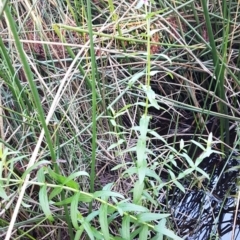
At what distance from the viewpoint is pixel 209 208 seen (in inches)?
41.6

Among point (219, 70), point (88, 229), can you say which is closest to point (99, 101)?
point (219, 70)

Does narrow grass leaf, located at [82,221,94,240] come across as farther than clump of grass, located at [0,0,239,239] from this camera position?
No

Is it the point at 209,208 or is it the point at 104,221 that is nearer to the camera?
the point at 104,221

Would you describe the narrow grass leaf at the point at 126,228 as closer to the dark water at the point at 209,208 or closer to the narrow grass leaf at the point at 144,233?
the narrow grass leaf at the point at 144,233

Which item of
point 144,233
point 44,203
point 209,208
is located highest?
point 44,203

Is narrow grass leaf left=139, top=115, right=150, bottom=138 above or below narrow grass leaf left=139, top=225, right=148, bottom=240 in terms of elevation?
above

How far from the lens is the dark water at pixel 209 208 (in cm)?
100

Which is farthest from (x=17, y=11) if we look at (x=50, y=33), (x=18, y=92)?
(x=18, y=92)

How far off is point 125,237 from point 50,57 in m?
0.63

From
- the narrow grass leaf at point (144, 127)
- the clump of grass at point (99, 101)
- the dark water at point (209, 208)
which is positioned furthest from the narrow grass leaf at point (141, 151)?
the dark water at point (209, 208)

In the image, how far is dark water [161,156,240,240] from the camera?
1.00 meters

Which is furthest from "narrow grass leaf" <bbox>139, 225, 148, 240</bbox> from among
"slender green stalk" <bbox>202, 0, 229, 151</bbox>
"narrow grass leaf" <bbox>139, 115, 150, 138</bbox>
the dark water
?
"slender green stalk" <bbox>202, 0, 229, 151</bbox>

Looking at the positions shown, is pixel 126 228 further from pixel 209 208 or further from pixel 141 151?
pixel 209 208

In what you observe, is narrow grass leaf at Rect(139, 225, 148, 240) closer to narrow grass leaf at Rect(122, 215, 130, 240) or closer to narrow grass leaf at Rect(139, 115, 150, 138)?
narrow grass leaf at Rect(122, 215, 130, 240)
